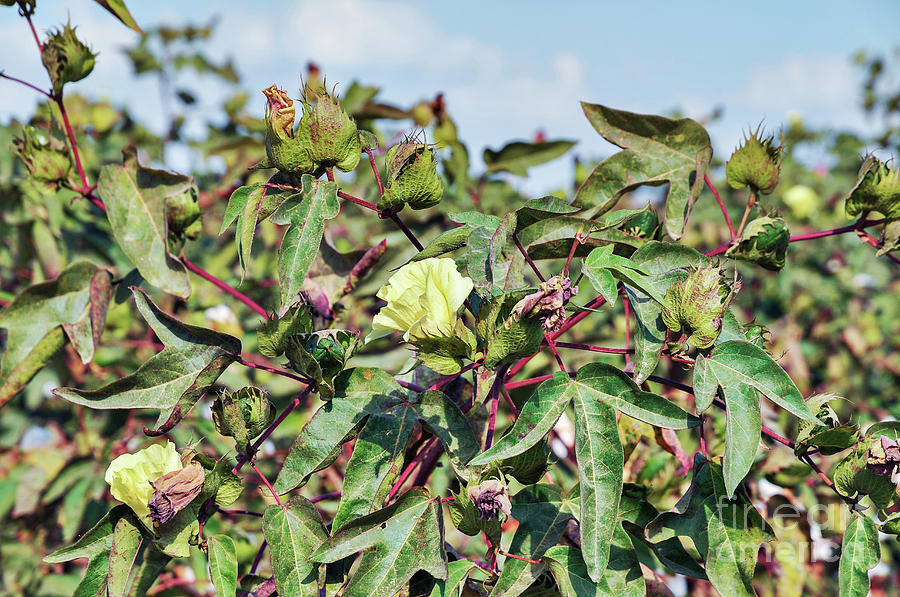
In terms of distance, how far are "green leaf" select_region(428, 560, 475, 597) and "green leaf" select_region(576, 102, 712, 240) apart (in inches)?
24.0

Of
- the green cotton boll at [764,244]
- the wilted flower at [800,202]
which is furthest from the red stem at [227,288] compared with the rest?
the wilted flower at [800,202]

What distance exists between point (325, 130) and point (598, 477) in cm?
56

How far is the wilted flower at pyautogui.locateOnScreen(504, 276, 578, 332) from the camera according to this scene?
795mm

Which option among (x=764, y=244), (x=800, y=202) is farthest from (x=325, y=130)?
(x=800, y=202)

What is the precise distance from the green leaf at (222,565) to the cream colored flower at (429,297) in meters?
0.40

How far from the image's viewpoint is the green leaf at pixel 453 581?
2.87ft

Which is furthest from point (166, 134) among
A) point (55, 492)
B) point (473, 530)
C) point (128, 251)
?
point (473, 530)

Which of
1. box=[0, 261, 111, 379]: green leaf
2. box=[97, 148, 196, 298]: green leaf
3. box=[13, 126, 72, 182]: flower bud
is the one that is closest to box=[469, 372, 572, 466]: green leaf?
box=[97, 148, 196, 298]: green leaf

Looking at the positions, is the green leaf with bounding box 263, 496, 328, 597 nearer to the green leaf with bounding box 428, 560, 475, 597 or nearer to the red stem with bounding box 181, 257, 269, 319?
the green leaf with bounding box 428, 560, 475, 597

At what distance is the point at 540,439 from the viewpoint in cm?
86

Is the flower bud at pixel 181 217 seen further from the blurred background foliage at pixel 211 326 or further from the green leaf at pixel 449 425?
the green leaf at pixel 449 425

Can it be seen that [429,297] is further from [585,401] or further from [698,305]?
[698,305]

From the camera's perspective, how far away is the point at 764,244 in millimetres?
1075

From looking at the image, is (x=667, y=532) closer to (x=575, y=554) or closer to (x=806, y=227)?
(x=575, y=554)
